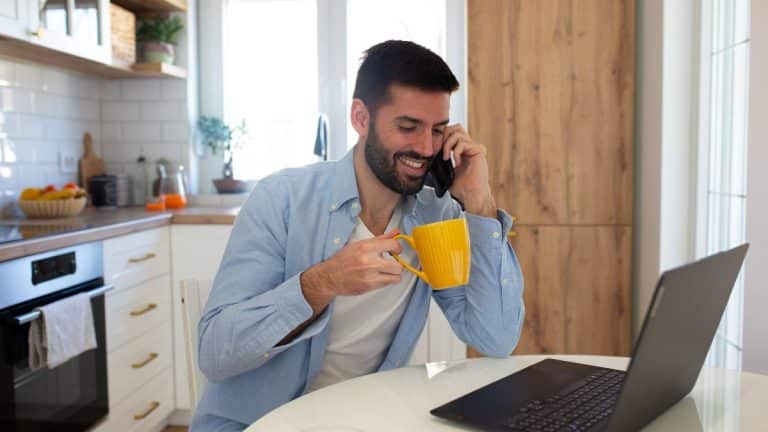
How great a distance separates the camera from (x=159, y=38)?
363 centimetres

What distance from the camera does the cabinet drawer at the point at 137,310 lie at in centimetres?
275

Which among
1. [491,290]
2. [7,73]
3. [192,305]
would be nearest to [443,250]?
[491,290]

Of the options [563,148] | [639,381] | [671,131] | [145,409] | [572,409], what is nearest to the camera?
[639,381]

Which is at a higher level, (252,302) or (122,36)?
(122,36)

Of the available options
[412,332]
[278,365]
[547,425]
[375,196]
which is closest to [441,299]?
[412,332]

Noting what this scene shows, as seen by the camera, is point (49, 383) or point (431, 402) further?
point (49, 383)

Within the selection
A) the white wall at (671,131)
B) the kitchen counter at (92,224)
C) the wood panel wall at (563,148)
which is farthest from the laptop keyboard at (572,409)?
the wood panel wall at (563,148)

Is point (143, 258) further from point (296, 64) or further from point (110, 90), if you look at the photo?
point (296, 64)

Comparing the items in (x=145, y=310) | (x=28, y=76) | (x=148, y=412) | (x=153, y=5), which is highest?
(x=153, y=5)

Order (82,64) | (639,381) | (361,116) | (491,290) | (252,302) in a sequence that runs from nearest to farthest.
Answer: (639,381) → (252,302) → (491,290) → (361,116) → (82,64)

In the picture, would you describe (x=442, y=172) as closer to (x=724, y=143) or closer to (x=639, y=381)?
(x=639, y=381)

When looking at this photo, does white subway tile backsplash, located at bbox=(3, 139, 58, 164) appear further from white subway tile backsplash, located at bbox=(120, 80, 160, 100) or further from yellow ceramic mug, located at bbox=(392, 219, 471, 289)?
yellow ceramic mug, located at bbox=(392, 219, 471, 289)

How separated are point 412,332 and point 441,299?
11 centimetres

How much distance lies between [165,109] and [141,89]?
157mm
